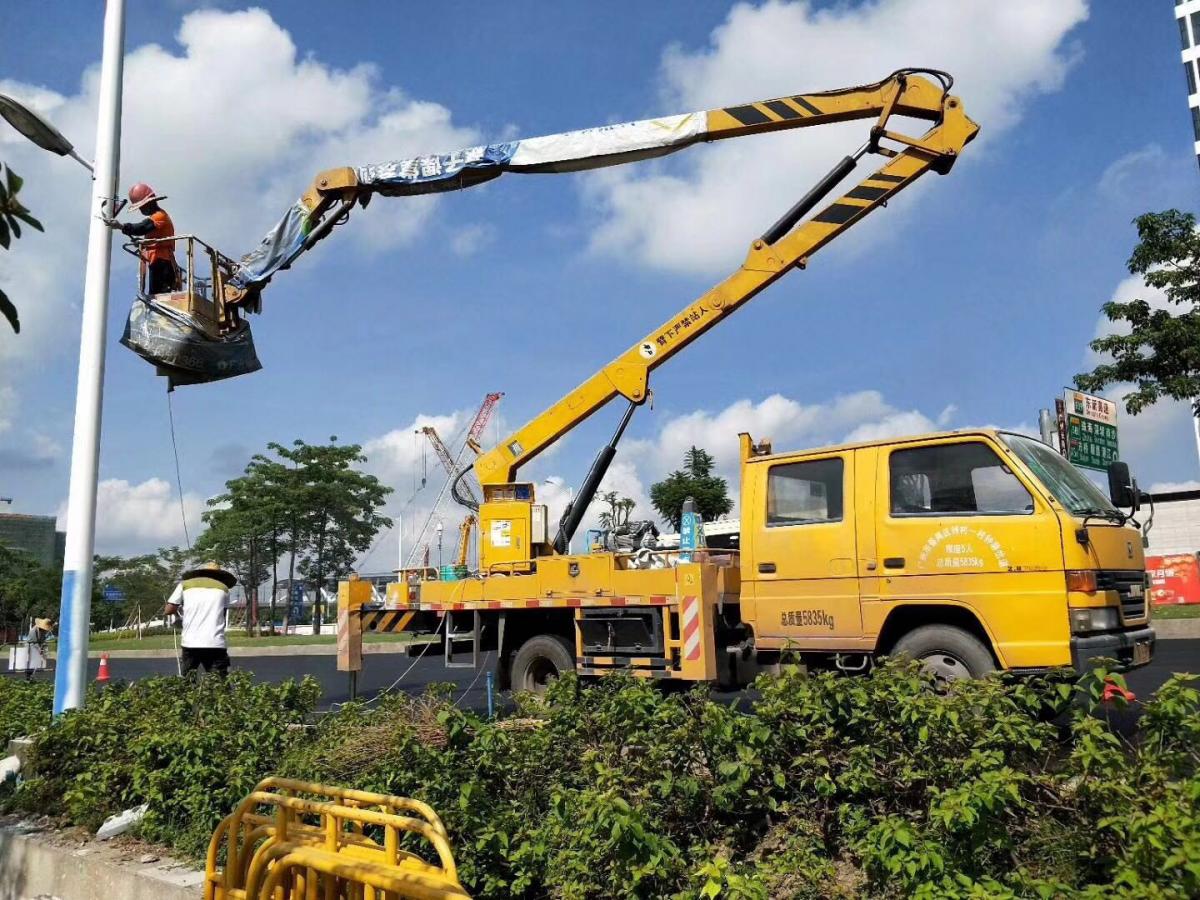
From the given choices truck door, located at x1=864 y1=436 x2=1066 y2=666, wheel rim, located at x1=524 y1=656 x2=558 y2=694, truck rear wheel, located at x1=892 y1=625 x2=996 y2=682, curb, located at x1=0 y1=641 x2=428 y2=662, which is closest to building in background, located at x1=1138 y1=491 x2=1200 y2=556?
curb, located at x1=0 y1=641 x2=428 y2=662

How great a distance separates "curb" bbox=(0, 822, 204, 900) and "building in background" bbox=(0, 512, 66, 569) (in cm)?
6632

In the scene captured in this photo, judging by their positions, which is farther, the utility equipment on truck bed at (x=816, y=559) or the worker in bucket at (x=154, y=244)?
the worker in bucket at (x=154, y=244)

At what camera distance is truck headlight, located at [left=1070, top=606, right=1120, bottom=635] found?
595 cm

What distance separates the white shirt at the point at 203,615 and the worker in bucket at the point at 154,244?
2.83 metres

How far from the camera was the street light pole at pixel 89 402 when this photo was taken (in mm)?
7406

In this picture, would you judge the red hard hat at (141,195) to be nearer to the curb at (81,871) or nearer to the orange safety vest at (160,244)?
the orange safety vest at (160,244)

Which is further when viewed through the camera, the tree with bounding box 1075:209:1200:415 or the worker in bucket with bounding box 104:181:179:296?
the tree with bounding box 1075:209:1200:415

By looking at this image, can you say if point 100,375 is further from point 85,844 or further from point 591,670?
point 591,670

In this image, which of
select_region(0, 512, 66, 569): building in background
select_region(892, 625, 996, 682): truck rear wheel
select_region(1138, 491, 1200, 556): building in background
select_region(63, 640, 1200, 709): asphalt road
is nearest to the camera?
select_region(892, 625, 996, 682): truck rear wheel

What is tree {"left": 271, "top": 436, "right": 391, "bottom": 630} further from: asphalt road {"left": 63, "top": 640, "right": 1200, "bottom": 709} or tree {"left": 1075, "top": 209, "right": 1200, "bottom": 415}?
tree {"left": 1075, "top": 209, "right": 1200, "bottom": 415}

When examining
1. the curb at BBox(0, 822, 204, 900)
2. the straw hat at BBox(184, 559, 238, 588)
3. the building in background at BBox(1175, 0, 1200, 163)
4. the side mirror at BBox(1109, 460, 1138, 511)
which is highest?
the building in background at BBox(1175, 0, 1200, 163)

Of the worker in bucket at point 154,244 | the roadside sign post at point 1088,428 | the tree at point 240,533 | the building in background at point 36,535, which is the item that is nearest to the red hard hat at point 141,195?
the worker in bucket at point 154,244

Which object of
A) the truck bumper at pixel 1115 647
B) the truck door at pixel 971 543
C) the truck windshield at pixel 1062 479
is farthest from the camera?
the truck windshield at pixel 1062 479

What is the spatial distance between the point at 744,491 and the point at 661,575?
0.99m
